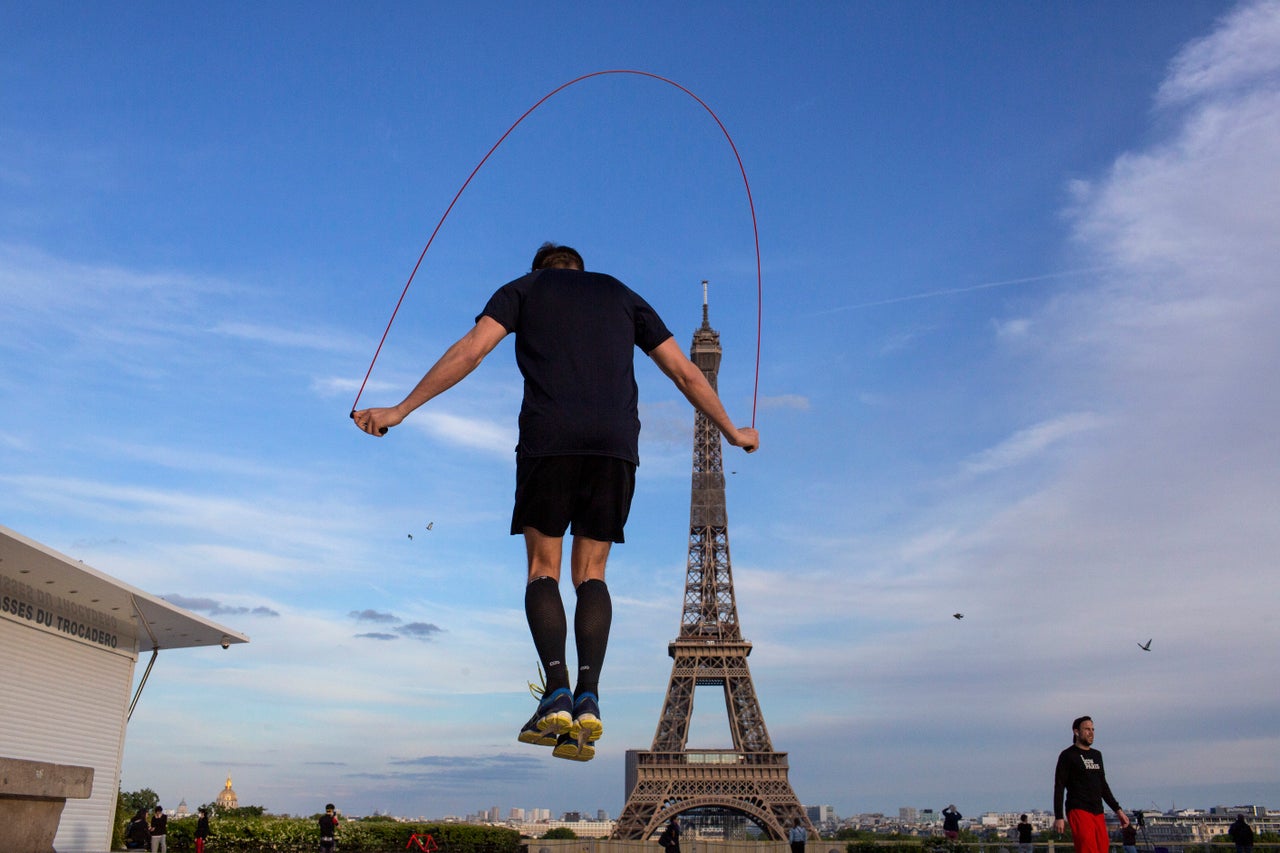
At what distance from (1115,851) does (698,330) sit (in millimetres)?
66839

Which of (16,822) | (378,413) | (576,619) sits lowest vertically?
(16,822)

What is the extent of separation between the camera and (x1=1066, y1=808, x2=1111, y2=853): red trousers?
8203mm

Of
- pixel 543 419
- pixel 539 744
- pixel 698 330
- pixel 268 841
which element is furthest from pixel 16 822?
pixel 698 330

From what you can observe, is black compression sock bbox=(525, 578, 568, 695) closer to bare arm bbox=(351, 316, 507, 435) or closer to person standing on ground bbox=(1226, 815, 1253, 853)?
bare arm bbox=(351, 316, 507, 435)

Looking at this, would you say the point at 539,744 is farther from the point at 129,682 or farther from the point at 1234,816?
the point at 129,682

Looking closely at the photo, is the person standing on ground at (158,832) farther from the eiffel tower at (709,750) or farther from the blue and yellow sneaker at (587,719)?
the eiffel tower at (709,750)

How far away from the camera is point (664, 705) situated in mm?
65375

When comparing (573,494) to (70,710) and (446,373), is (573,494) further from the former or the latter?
(70,710)

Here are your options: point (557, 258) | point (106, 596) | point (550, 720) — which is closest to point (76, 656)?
point (106, 596)

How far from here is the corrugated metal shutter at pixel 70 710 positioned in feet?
63.6

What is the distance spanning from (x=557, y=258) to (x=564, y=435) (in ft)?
2.90

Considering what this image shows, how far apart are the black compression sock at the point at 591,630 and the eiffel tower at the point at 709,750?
2230 inches

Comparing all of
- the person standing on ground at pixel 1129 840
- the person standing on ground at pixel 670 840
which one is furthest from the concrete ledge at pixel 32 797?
the person standing on ground at pixel 670 840

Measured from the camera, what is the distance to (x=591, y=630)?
3258mm
